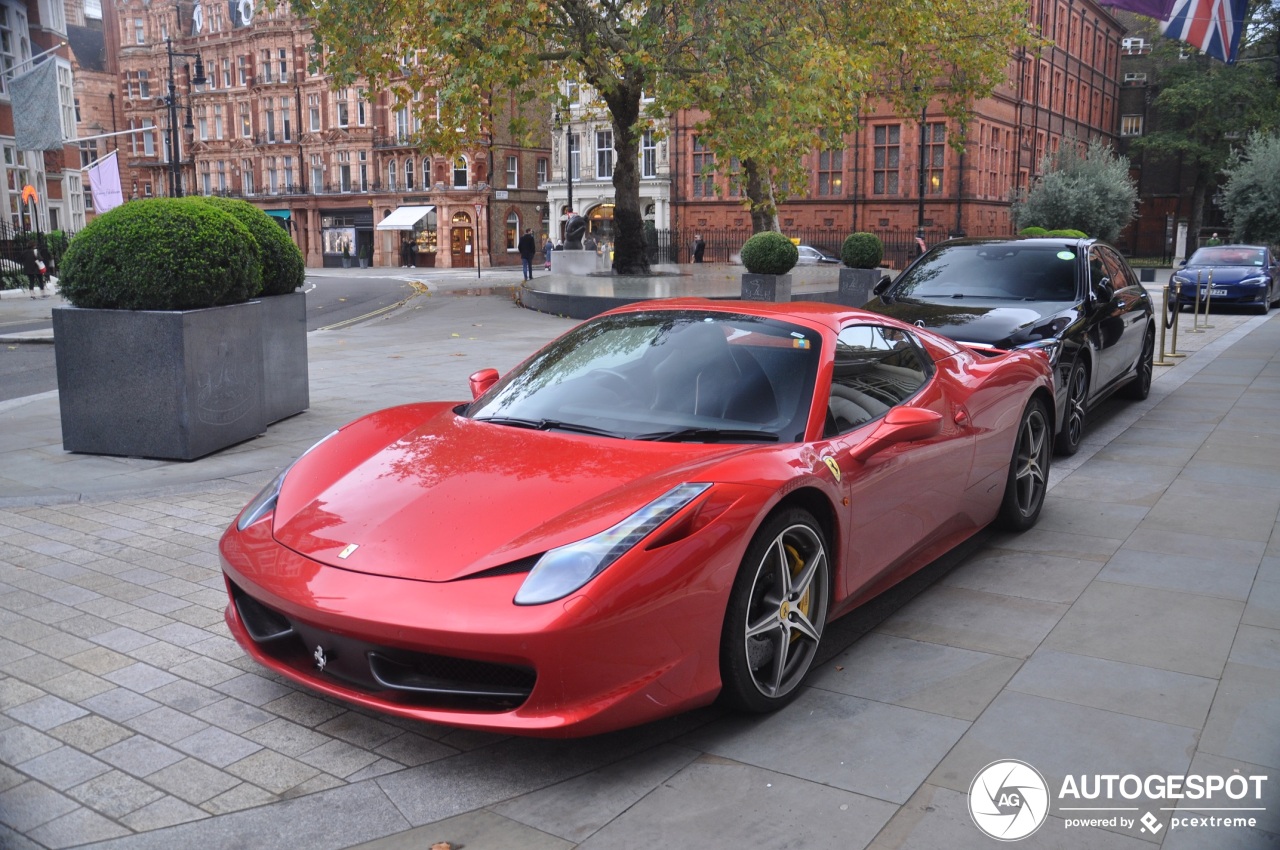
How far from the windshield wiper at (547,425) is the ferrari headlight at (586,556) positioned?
81 centimetres

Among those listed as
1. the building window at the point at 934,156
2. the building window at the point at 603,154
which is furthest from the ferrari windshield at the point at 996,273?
the building window at the point at 603,154

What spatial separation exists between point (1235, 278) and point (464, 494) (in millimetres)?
23843

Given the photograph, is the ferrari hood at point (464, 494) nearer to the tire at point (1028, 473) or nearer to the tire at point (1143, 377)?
the tire at point (1028, 473)

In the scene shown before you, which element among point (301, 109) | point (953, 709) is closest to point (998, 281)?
point (953, 709)

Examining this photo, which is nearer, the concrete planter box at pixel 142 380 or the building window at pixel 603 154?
the concrete planter box at pixel 142 380

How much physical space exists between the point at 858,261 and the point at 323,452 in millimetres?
20232

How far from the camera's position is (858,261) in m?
23.4

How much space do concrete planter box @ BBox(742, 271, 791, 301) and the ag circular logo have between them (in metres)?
17.2

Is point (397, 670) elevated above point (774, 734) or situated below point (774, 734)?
above

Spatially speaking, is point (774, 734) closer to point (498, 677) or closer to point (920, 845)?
point (920, 845)

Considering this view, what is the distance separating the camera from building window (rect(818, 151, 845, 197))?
4794 cm

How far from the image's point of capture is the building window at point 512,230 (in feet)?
213

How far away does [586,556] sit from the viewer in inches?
128

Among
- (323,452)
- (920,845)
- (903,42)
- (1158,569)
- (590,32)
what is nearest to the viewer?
Answer: (920,845)
